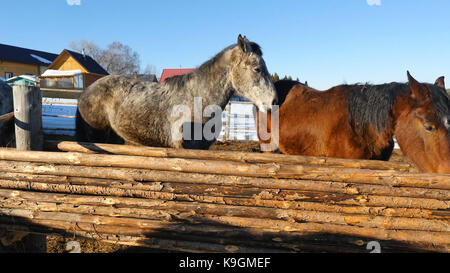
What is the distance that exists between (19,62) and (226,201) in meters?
45.1

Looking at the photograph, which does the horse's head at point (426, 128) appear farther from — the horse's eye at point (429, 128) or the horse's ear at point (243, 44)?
the horse's ear at point (243, 44)

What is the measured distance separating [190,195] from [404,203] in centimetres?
181

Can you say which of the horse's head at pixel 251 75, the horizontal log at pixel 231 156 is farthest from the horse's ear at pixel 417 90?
the horse's head at pixel 251 75

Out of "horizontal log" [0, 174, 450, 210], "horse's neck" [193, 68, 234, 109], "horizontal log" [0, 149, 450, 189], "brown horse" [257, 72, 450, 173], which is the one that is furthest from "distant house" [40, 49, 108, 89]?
"brown horse" [257, 72, 450, 173]

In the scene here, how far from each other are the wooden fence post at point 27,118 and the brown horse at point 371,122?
9.84 feet

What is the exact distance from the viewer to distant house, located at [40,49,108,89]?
28.5m

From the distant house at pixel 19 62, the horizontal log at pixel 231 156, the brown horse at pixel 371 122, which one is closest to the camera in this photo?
the horizontal log at pixel 231 156

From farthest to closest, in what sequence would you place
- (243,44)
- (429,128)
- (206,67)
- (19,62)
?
(19,62) → (206,67) → (243,44) → (429,128)

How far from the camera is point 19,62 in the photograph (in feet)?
117

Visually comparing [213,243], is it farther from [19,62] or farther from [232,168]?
[19,62]

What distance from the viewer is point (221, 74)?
367 cm

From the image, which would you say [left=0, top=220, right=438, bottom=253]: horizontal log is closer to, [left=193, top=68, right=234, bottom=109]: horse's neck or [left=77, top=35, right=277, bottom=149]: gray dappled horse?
[left=77, top=35, right=277, bottom=149]: gray dappled horse

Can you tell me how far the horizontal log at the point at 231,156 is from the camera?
2357mm

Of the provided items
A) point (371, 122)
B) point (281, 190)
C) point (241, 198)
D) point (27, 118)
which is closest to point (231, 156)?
point (241, 198)
